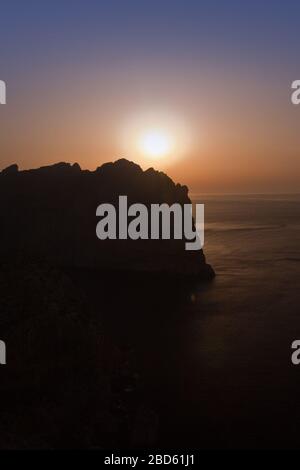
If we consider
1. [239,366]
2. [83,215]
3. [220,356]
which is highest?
[83,215]

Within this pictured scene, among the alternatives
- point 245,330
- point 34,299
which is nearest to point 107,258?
point 245,330

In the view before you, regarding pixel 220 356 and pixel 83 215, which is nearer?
pixel 220 356

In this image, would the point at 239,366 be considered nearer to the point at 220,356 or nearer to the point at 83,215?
the point at 220,356

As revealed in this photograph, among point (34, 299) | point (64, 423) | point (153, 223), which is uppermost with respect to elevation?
point (153, 223)

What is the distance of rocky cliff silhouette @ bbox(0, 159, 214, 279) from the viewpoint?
3792 inches

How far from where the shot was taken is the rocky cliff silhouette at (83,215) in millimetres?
96312

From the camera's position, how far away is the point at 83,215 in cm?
10775

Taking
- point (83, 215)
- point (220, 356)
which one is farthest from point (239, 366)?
point (83, 215)

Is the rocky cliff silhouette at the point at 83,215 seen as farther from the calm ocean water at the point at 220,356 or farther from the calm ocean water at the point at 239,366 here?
the calm ocean water at the point at 239,366

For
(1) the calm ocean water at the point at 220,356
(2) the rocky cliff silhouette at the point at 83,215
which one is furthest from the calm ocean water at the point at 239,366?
(2) the rocky cliff silhouette at the point at 83,215

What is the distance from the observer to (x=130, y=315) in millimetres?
65938
